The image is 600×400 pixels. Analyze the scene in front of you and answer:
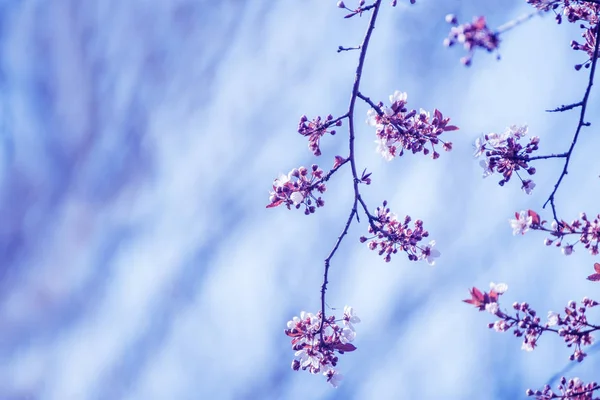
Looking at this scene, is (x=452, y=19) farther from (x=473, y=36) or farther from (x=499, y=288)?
(x=499, y=288)

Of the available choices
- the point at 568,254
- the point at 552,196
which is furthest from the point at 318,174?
the point at 568,254

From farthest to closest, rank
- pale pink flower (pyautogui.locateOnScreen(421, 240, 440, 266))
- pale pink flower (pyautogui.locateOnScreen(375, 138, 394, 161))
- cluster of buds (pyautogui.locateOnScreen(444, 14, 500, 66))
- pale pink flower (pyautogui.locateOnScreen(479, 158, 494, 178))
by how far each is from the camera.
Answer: pale pink flower (pyautogui.locateOnScreen(421, 240, 440, 266)), pale pink flower (pyautogui.locateOnScreen(375, 138, 394, 161)), pale pink flower (pyautogui.locateOnScreen(479, 158, 494, 178)), cluster of buds (pyautogui.locateOnScreen(444, 14, 500, 66))

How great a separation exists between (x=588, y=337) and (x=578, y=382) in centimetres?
61

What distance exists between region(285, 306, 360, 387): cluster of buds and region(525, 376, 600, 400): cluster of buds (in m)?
2.06

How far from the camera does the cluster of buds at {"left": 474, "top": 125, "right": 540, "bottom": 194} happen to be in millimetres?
4965

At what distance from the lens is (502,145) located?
196 inches

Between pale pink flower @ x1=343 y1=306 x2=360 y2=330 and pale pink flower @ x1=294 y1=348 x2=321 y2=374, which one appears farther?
pale pink flower @ x1=343 y1=306 x2=360 y2=330

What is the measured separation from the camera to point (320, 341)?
5277 millimetres

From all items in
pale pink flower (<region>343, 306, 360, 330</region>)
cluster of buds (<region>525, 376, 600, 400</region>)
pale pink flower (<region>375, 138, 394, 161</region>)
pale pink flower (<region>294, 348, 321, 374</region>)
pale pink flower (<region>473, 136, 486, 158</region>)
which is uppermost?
pale pink flower (<region>375, 138, 394, 161</region>)

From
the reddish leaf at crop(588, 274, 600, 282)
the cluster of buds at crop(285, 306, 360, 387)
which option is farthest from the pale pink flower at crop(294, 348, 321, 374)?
the reddish leaf at crop(588, 274, 600, 282)

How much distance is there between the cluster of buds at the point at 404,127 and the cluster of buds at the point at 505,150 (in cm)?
36

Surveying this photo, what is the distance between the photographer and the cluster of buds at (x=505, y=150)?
496 centimetres

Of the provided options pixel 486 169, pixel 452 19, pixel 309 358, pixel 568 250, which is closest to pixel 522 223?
pixel 568 250

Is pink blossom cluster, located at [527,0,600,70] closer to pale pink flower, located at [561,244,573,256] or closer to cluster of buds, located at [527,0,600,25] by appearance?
cluster of buds, located at [527,0,600,25]
